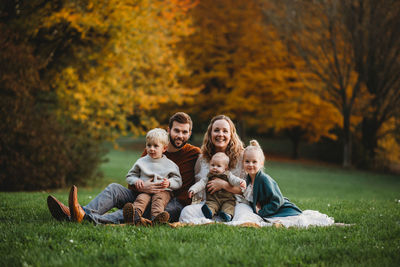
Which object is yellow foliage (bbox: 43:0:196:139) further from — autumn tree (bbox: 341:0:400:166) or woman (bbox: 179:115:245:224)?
autumn tree (bbox: 341:0:400:166)

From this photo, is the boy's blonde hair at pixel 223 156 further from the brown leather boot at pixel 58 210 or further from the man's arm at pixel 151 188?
the brown leather boot at pixel 58 210

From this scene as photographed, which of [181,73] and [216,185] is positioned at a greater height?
[181,73]

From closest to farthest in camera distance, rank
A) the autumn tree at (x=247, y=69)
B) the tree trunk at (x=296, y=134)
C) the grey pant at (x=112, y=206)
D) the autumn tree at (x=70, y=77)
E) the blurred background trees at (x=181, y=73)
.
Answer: the grey pant at (x=112, y=206), the autumn tree at (x=70, y=77), the blurred background trees at (x=181, y=73), the autumn tree at (x=247, y=69), the tree trunk at (x=296, y=134)

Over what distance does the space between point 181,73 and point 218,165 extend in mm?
9257

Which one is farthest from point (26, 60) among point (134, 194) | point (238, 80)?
point (238, 80)

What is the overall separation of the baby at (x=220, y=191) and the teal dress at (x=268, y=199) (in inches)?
10.7

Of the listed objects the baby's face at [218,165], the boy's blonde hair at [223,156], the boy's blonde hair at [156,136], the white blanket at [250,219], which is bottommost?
the white blanket at [250,219]

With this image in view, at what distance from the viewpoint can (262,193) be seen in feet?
15.9

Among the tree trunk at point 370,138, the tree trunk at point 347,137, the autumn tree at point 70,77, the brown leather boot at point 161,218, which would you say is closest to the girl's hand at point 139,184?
the brown leather boot at point 161,218

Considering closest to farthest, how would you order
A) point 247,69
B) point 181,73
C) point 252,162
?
point 252,162, point 181,73, point 247,69

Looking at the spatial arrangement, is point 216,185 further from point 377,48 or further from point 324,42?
point 377,48

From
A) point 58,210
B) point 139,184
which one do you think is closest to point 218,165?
point 139,184

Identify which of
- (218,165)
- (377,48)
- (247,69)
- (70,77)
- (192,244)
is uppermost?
(377,48)

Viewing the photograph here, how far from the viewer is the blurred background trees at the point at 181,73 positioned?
9602 mm
